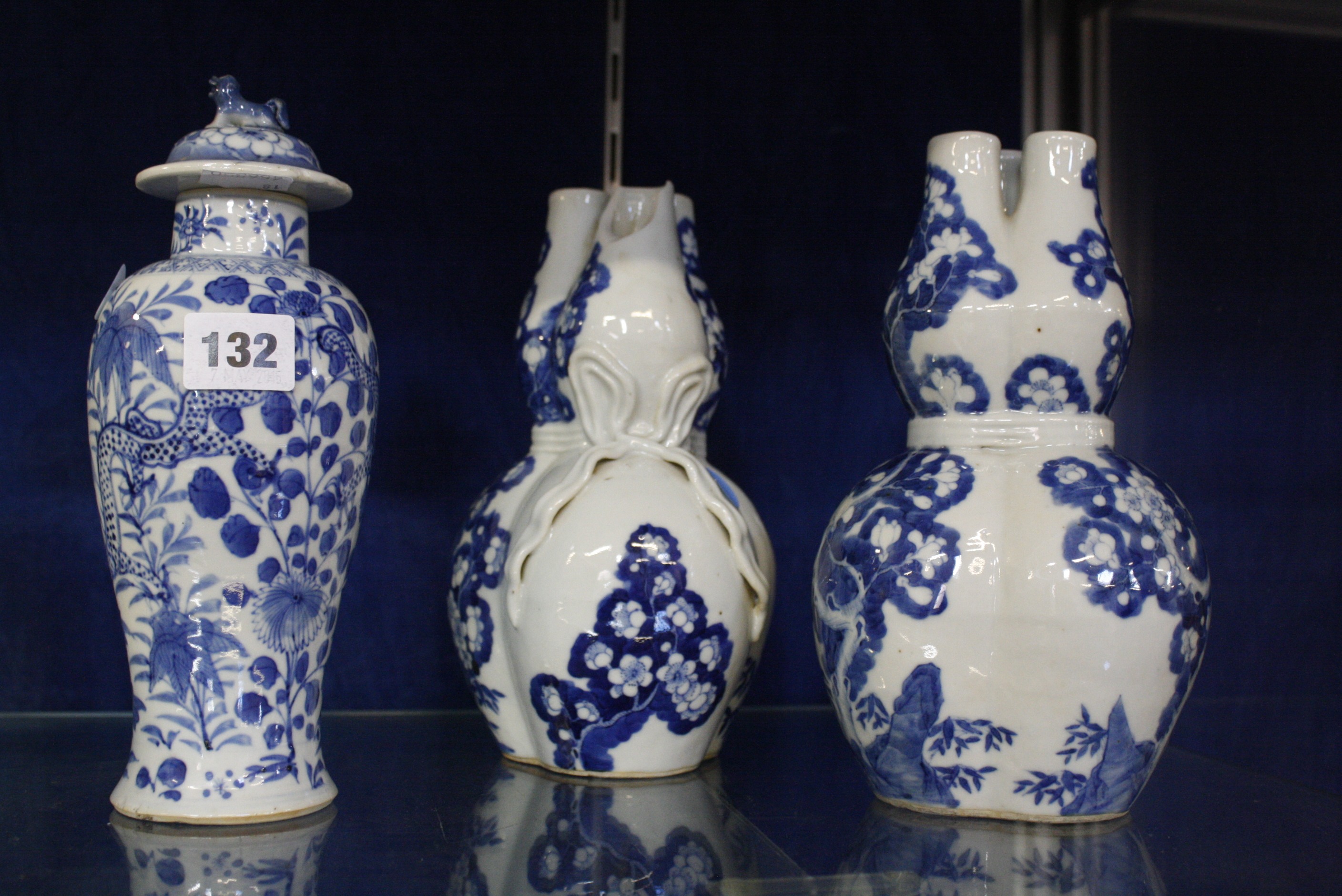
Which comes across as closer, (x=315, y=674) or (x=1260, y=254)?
(x=315, y=674)

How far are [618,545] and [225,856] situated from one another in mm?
355

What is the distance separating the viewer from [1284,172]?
110cm

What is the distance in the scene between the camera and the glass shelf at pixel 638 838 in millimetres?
789

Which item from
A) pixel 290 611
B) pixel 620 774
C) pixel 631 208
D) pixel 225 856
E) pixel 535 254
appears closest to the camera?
pixel 225 856

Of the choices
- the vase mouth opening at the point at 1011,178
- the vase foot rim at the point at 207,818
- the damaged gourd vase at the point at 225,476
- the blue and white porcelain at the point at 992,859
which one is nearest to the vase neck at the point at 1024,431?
the vase mouth opening at the point at 1011,178

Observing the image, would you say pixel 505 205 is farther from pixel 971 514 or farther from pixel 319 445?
pixel 971 514

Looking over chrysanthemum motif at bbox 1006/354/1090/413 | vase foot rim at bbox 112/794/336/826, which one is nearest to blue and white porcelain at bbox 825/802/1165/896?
chrysanthemum motif at bbox 1006/354/1090/413

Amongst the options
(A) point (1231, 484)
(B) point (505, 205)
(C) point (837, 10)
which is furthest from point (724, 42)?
(A) point (1231, 484)

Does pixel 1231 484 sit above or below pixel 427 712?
above

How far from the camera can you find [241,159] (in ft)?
3.14

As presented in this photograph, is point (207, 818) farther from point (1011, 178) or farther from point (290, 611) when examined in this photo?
point (1011, 178)

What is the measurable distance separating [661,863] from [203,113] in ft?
2.85

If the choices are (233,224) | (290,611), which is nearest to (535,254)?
(233,224)

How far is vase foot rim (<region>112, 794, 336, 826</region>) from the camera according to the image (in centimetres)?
91
